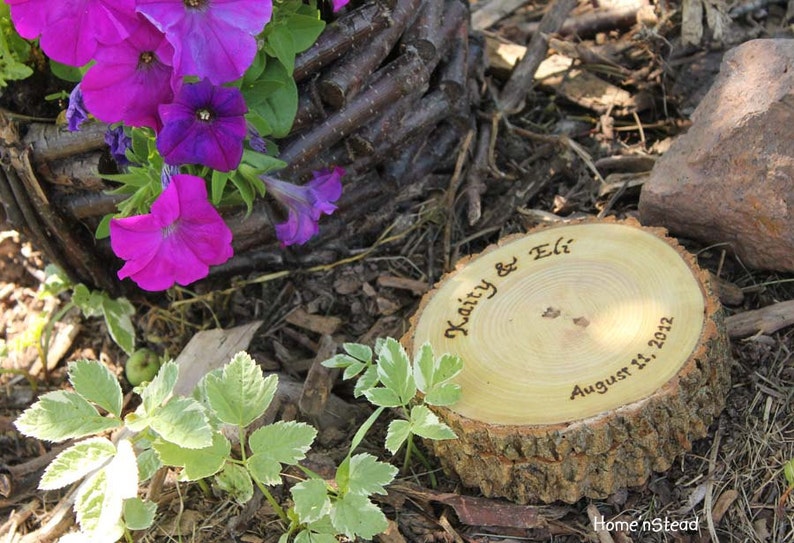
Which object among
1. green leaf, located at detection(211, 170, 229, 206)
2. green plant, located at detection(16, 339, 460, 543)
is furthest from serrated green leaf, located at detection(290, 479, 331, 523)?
green leaf, located at detection(211, 170, 229, 206)

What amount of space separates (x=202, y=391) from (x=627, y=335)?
2.98ft

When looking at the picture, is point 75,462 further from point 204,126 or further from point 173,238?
point 204,126

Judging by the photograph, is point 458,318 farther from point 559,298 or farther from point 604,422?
point 604,422

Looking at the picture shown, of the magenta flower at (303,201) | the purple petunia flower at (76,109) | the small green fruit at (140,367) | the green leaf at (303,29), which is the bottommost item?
the small green fruit at (140,367)

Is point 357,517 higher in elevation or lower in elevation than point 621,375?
lower

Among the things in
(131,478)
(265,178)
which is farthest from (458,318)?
(131,478)

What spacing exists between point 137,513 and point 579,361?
921 mm

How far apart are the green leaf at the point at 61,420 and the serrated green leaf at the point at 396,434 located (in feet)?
1.71

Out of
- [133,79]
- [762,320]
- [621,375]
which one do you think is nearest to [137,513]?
[133,79]

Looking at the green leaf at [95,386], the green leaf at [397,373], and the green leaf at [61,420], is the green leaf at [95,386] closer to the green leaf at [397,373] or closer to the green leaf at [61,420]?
the green leaf at [61,420]

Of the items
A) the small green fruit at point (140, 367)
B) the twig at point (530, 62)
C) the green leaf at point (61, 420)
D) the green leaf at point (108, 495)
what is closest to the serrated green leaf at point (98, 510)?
the green leaf at point (108, 495)

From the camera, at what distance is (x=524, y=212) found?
246cm

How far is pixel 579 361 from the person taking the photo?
1.85 m

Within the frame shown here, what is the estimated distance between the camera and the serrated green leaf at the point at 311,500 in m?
1.69
